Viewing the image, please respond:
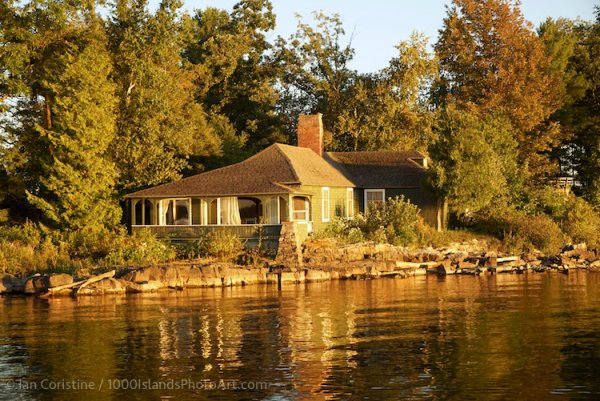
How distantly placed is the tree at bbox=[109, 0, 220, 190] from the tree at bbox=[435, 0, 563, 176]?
21.5m

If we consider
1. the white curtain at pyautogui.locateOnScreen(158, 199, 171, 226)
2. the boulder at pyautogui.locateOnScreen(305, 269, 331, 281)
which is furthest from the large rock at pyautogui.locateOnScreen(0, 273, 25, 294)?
the boulder at pyautogui.locateOnScreen(305, 269, 331, 281)

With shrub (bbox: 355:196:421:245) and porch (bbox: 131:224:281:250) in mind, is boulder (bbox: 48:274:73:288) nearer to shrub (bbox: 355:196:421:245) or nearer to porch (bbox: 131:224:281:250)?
porch (bbox: 131:224:281:250)

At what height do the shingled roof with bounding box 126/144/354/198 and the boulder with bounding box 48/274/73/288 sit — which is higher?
the shingled roof with bounding box 126/144/354/198

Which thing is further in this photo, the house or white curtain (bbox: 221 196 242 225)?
white curtain (bbox: 221 196 242 225)

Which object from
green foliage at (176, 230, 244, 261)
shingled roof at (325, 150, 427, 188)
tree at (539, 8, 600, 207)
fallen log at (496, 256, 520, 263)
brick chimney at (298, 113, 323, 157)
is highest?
tree at (539, 8, 600, 207)

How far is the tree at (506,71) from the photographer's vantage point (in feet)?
194

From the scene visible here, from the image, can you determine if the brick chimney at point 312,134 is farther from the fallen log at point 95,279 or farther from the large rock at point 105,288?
the large rock at point 105,288

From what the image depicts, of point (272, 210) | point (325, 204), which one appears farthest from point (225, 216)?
point (325, 204)

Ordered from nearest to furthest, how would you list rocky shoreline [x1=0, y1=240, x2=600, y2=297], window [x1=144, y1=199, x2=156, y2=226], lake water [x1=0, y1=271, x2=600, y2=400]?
lake water [x1=0, y1=271, x2=600, y2=400], rocky shoreline [x1=0, y1=240, x2=600, y2=297], window [x1=144, y1=199, x2=156, y2=226]

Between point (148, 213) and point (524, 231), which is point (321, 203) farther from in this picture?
point (524, 231)

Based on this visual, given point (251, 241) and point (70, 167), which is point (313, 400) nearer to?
point (251, 241)

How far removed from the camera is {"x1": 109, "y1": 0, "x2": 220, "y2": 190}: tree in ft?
159

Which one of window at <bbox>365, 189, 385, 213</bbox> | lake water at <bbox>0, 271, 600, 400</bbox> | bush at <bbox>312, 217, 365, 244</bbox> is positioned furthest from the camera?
window at <bbox>365, 189, 385, 213</bbox>

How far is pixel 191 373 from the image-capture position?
18.7 metres
